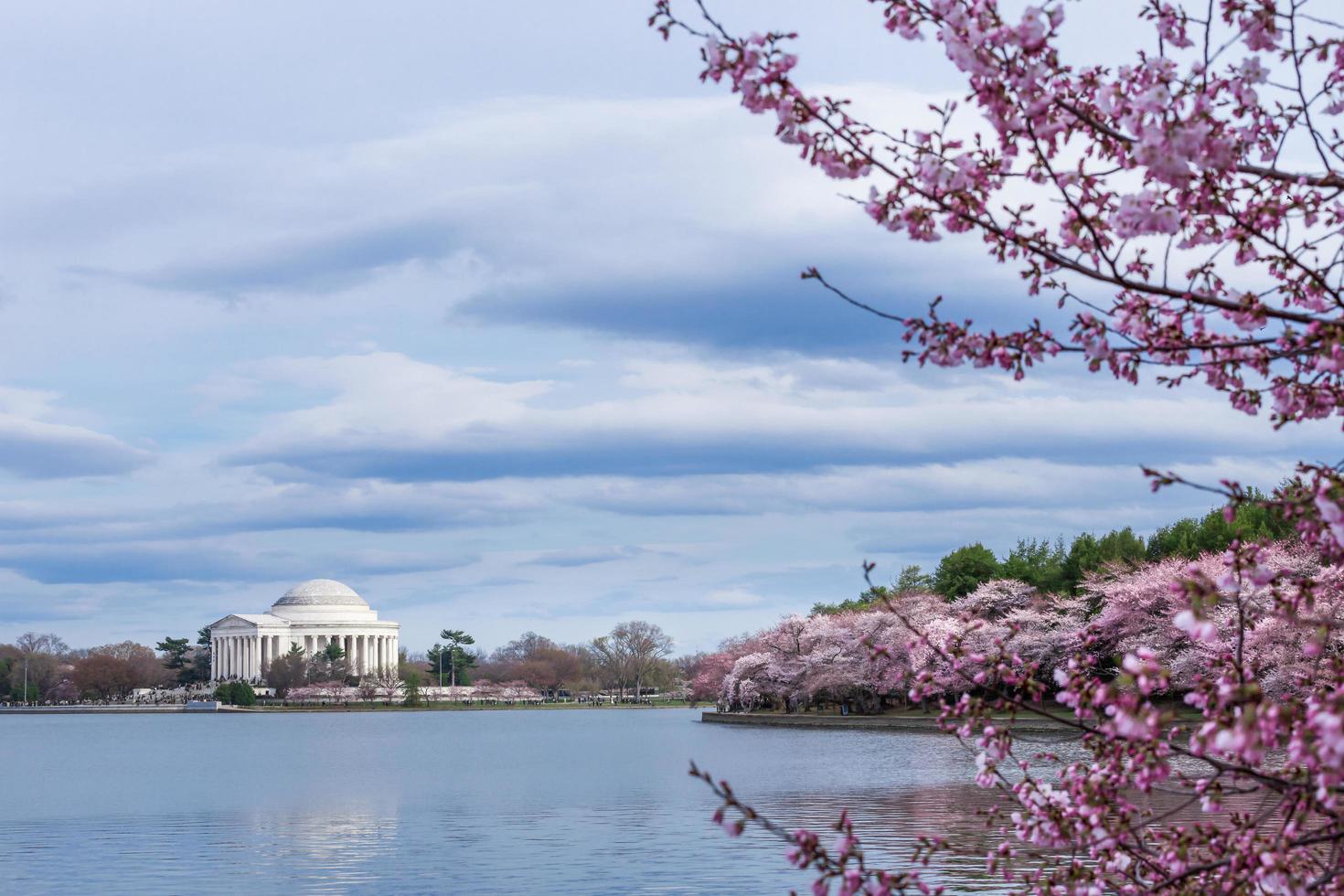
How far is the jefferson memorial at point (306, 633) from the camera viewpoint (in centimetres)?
16862

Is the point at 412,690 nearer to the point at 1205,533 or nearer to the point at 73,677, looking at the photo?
the point at 73,677

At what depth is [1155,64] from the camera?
6.94m

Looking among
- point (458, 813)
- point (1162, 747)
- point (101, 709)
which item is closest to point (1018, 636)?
point (458, 813)

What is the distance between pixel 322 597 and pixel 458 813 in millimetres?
152082

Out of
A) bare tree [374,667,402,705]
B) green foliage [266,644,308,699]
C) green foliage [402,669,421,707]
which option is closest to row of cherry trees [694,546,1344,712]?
green foliage [402,669,421,707]

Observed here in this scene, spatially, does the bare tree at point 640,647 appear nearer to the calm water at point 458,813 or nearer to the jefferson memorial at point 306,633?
the jefferson memorial at point 306,633

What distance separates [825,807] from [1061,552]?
52.5 m

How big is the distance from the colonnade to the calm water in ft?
366

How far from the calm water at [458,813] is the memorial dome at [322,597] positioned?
392 ft

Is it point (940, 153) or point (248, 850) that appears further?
point (248, 850)

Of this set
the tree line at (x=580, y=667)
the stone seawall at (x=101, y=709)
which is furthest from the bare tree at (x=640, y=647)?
the stone seawall at (x=101, y=709)

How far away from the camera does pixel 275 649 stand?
553ft

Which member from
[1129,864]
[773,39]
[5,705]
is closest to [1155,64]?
[773,39]

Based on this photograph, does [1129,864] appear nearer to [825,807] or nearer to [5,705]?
[825,807]
